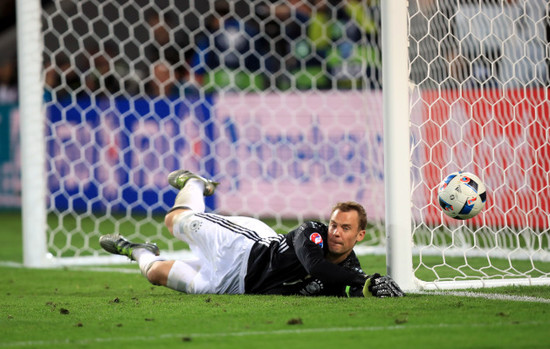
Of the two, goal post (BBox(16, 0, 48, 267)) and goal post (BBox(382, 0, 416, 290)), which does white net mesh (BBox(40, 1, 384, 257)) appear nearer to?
goal post (BBox(16, 0, 48, 267))

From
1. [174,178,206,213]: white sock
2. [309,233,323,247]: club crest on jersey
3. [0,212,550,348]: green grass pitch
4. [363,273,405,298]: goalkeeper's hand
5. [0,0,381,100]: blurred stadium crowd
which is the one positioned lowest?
[0,212,550,348]: green grass pitch

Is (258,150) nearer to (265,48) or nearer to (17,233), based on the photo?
(265,48)

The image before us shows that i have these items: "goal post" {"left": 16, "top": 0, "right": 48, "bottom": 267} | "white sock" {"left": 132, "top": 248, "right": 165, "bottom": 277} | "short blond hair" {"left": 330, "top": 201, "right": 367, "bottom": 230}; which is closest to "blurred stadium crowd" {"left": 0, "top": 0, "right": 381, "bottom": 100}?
"goal post" {"left": 16, "top": 0, "right": 48, "bottom": 267}

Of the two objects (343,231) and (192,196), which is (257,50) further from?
(343,231)

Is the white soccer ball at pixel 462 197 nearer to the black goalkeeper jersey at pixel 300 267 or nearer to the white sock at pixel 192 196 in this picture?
the black goalkeeper jersey at pixel 300 267

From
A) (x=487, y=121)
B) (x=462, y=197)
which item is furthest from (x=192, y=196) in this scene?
(x=487, y=121)

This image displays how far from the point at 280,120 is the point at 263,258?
572cm

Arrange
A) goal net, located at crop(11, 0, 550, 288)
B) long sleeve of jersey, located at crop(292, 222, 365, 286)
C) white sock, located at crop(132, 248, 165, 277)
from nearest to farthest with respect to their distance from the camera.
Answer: long sleeve of jersey, located at crop(292, 222, 365, 286) < white sock, located at crop(132, 248, 165, 277) < goal net, located at crop(11, 0, 550, 288)

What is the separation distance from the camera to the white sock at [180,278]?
16.0 feet

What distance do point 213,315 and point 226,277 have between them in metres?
0.90

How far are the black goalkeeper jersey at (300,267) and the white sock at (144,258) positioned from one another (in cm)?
65

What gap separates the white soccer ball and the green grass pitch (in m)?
0.46

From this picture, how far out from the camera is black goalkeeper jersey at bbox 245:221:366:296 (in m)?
4.32

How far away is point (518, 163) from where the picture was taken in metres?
6.49
